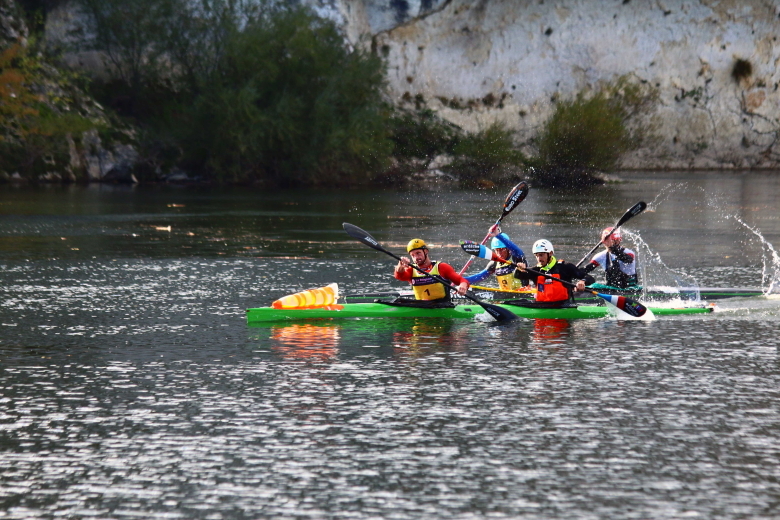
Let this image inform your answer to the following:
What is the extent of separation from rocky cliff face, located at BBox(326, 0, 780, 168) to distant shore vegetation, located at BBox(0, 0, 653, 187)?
6537 millimetres

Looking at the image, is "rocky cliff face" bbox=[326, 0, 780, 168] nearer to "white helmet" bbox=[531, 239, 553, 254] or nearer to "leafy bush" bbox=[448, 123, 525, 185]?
"leafy bush" bbox=[448, 123, 525, 185]

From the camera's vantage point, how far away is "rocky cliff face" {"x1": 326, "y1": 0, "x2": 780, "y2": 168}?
226 ft

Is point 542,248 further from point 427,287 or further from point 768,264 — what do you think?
point 768,264

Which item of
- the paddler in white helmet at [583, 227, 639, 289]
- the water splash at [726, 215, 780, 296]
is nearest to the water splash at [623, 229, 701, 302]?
the paddler in white helmet at [583, 227, 639, 289]

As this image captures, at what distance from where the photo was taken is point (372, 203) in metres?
44.1

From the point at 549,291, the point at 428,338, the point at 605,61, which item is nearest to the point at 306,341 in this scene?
the point at 428,338

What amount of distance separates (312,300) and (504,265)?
140 inches

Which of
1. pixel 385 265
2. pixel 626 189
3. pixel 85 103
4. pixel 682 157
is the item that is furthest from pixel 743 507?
pixel 682 157

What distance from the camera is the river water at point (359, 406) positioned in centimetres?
777

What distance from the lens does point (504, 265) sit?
57.8 ft

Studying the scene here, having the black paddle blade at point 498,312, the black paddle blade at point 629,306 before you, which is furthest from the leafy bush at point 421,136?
the black paddle blade at point 498,312

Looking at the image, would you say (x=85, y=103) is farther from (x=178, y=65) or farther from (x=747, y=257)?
(x=747, y=257)

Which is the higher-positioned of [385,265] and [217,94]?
[217,94]

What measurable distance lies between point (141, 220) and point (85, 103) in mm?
28444
